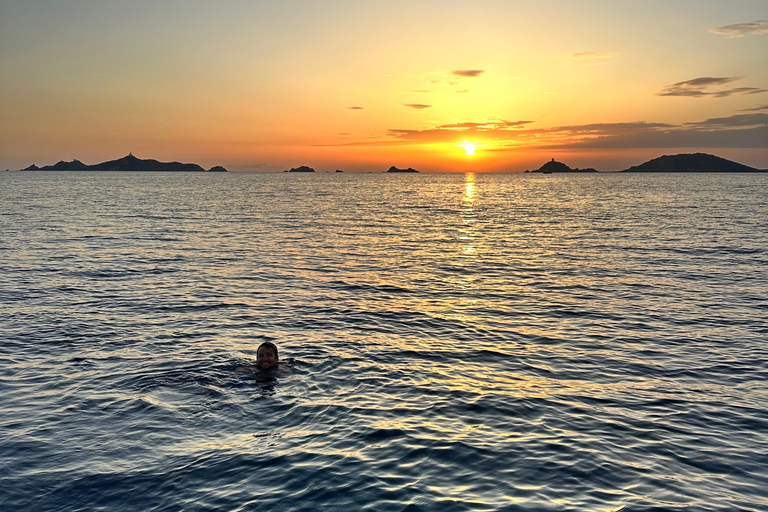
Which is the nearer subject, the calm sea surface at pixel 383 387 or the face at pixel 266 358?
A: the calm sea surface at pixel 383 387

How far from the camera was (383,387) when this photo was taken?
15883mm

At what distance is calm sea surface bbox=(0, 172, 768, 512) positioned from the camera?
34.8 feet

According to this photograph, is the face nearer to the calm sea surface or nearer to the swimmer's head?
the swimmer's head

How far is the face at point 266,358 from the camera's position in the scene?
Result: 16406 millimetres

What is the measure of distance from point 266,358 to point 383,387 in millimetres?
3755

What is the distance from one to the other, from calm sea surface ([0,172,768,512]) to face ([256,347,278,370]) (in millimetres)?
→ 412

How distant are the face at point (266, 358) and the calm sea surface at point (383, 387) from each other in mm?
412

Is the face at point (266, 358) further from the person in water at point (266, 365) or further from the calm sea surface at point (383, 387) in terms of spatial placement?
the calm sea surface at point (383, 387)

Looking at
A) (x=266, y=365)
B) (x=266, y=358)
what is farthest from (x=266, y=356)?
(x=266, y=365)

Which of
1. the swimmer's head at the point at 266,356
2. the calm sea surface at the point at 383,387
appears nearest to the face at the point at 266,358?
the swimmer's head at the point at 266,356

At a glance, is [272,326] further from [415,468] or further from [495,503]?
[495,503]

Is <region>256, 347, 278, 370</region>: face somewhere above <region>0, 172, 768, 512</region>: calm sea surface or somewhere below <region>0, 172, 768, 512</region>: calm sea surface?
above

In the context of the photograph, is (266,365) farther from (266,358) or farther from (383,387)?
(383,387)

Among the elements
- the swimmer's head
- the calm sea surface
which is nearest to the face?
the swimmer's head
